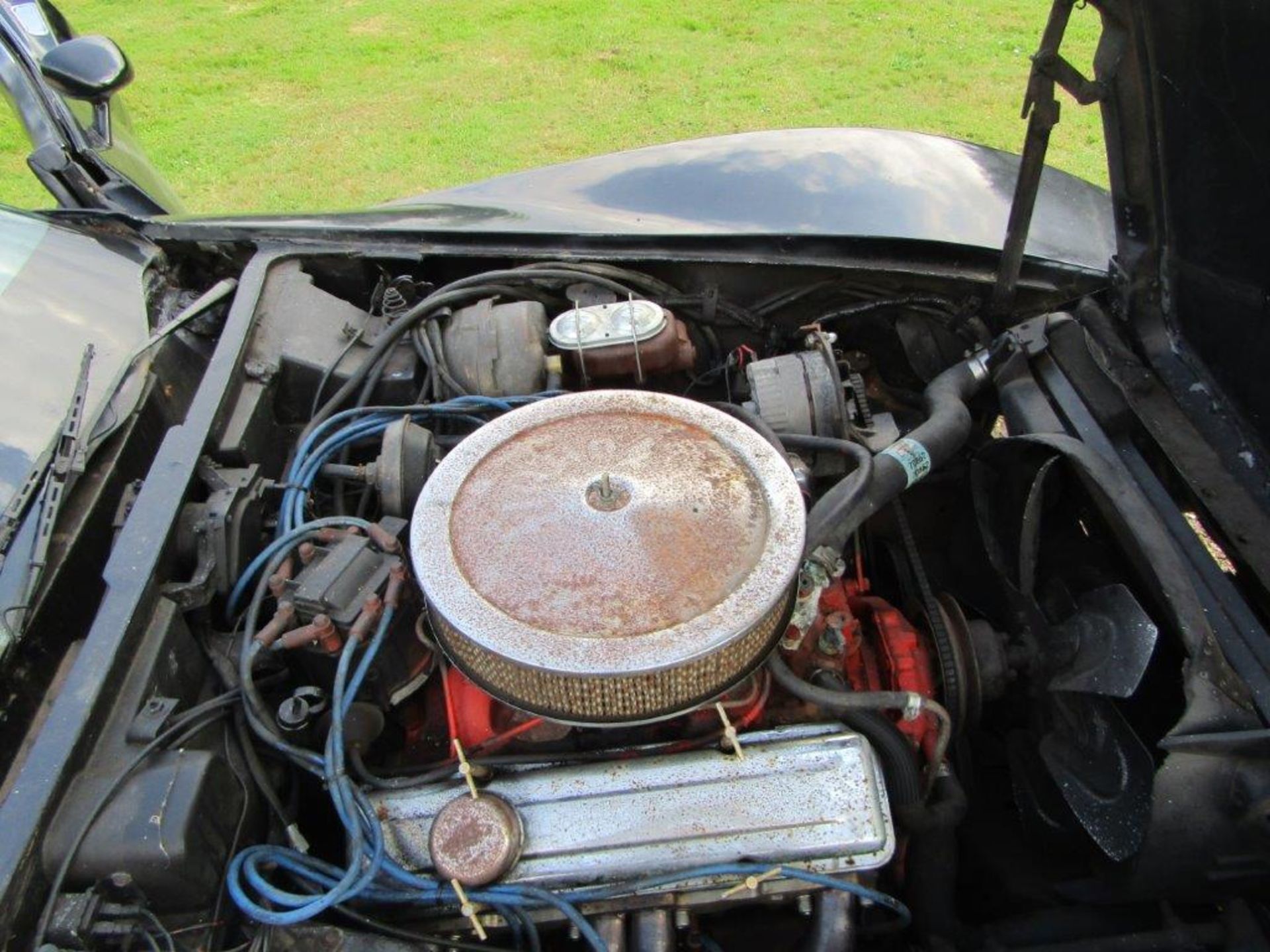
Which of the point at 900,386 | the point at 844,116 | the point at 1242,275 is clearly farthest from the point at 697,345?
the point at 844,116

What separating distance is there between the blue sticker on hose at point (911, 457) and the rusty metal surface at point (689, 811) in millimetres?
465

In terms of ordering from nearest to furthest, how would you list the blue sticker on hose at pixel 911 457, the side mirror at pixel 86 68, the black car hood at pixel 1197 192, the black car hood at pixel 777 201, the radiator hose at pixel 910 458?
the black car hood at pixel 1197 192 < the radiator hose at pixel 910 458 < the blue sticker on hose at pixel 911 457 < the black car hood at pixel 777 201 < the side mirror at pixel 86 68

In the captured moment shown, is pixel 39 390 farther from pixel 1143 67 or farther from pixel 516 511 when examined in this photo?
pixel 1143 67

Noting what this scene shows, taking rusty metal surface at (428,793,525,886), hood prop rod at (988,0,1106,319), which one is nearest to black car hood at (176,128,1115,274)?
hood prop rod at (988,0,1106,319)

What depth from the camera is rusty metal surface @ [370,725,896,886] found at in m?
1.32

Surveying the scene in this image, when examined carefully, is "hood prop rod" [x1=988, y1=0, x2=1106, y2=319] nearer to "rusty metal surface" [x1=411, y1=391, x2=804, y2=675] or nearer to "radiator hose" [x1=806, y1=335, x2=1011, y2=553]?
"radiator hose" [x1=806, y1=335, x2=1011, y2=553]

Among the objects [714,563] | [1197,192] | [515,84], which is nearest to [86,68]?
[714,563]

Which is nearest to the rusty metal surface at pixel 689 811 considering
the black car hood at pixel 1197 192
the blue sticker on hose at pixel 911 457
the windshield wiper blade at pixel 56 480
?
the blue sticker on hose at pixel 911 457

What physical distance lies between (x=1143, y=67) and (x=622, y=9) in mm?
5815

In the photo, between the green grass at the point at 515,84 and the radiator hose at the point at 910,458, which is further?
the green grass at the point at 515,84

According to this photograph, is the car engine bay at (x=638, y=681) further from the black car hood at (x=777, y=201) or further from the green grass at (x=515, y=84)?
the green grass at (x=515, y=84)

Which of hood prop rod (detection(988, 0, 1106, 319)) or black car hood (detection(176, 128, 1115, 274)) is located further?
black car hood (detection(176, 128, 1115, 274))

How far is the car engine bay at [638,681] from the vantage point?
4.07 feet

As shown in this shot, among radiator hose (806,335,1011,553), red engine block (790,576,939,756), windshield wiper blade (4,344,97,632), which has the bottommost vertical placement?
red engine block (790,576,939,756)
